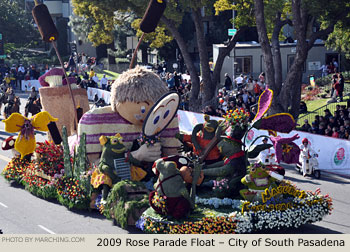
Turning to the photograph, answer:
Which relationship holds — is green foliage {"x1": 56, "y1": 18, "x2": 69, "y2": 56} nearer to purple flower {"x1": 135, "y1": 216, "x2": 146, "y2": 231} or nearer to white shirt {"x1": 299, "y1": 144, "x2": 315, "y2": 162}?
white shirt {"x1": 299, "y1": 144, "x2": 315, "y2": 162}

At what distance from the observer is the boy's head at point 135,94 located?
15.8 m

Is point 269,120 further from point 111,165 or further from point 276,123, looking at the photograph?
point 111,165

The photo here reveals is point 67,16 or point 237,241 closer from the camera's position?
point 237,241

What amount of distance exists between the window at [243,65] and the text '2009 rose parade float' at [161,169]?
21.0 meters

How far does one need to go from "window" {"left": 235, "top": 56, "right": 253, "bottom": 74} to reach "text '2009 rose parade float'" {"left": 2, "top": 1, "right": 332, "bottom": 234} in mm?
20955

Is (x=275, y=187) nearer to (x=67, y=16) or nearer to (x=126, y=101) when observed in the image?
(x=126, y=101)

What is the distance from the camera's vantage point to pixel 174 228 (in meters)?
13.2

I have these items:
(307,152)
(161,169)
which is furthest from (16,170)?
(307,152)

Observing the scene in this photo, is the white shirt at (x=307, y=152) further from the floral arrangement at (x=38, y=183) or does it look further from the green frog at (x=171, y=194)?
the floral arrangement at (x=38, y=183)

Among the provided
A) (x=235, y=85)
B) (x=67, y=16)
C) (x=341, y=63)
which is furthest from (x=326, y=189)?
(x=67, y=16)

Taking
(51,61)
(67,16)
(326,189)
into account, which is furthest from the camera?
(67,16)

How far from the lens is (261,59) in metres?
38.0

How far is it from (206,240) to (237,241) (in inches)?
22.0

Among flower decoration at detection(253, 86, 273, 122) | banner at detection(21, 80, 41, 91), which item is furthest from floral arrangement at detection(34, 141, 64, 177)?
banner at detection(21, 80, 41, 91)
